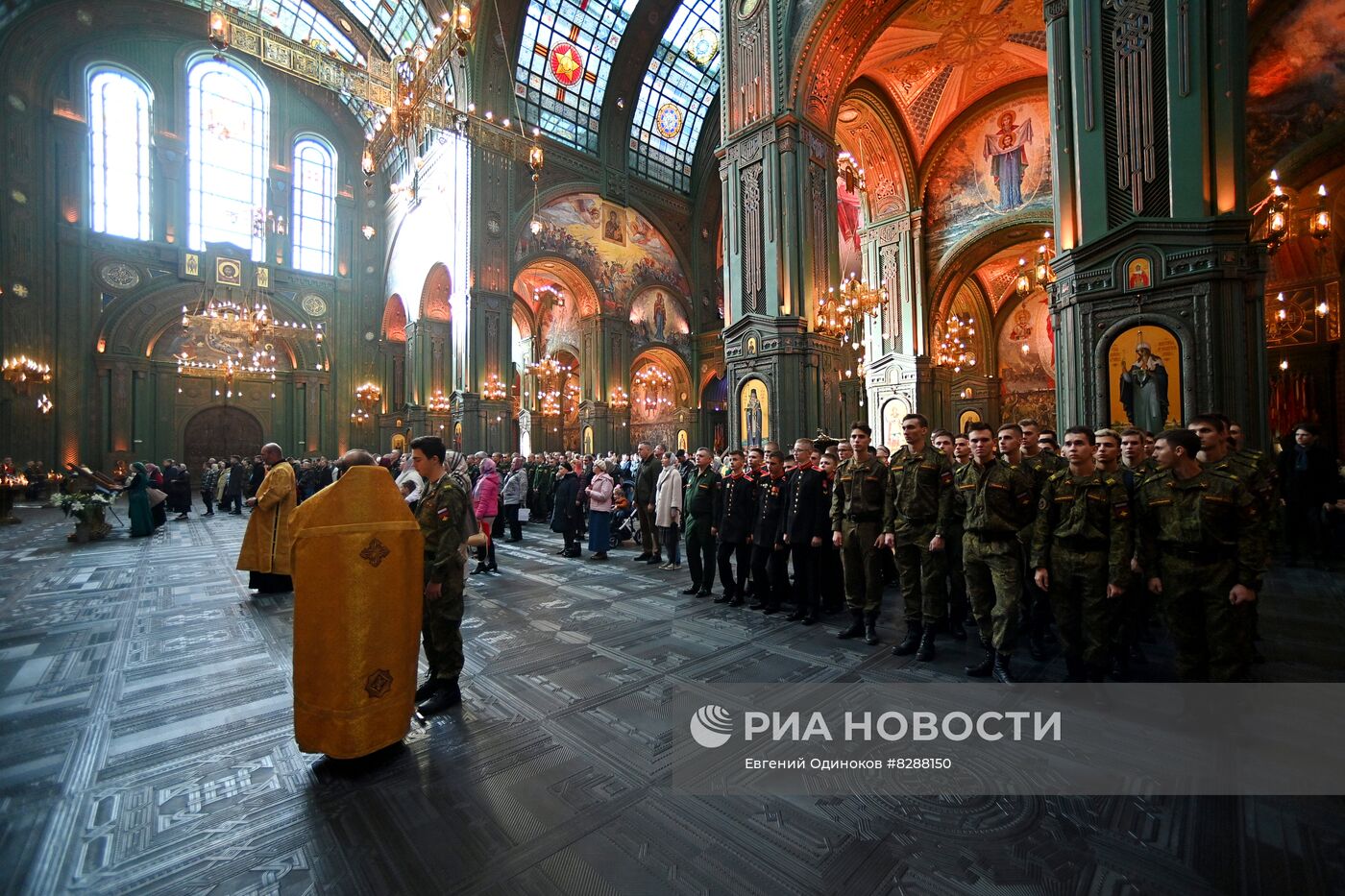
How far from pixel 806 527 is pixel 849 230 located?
23883 millimetres

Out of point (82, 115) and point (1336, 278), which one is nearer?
point (1336, 278)

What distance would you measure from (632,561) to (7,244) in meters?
26.6

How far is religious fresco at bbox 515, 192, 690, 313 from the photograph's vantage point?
2461 centimetres

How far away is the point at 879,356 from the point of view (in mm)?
20406

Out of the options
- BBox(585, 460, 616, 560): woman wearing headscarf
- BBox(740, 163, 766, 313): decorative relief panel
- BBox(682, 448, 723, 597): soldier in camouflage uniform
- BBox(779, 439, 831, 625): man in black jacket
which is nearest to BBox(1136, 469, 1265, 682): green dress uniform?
BBox(779, 439, 831, 625): man in black jacket

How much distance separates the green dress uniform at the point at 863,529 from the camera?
4.85 meters

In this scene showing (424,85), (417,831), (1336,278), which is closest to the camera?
(417,831)

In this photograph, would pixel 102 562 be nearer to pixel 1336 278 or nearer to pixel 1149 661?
pixel 1149 661

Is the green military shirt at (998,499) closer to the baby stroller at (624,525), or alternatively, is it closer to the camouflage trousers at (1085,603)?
the camouflage trousers at (1085,603)

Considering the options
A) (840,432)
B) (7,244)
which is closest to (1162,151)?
(840,432)

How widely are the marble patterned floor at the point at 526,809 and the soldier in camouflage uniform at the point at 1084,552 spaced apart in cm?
47

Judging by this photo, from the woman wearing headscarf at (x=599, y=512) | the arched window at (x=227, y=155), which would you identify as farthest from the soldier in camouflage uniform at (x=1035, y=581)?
the arched window at (x=227, y=155)

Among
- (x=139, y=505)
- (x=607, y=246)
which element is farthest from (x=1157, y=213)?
(x=607, y=246)

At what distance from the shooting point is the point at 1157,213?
7875mm
